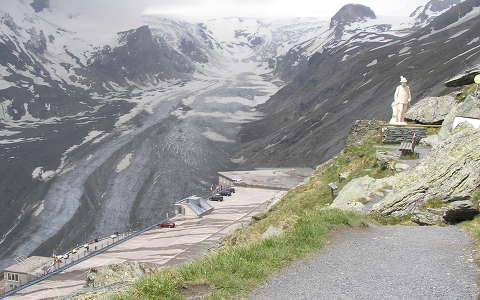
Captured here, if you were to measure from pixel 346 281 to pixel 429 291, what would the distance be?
1482mm

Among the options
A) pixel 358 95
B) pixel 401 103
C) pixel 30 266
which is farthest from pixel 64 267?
pixel 358 95

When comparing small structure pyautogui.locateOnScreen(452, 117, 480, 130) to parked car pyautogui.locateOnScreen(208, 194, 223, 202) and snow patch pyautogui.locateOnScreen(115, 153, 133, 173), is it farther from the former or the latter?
snow patch pyautogui.locateOnScreen(115, 153, 133, 173)

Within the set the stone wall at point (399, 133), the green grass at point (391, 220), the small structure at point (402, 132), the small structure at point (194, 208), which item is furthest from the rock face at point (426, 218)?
the small structure at point (194, 208)

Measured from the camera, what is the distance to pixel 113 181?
11050cm

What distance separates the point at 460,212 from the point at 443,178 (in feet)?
6.31

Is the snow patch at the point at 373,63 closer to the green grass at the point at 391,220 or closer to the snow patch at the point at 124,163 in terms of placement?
the snow patch at the point at 124,163

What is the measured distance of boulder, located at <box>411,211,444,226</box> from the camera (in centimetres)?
1336

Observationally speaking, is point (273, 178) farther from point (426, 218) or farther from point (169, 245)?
point (426, 218)

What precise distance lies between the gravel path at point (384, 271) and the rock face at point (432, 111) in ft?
53.4

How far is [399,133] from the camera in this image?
86.0 ft

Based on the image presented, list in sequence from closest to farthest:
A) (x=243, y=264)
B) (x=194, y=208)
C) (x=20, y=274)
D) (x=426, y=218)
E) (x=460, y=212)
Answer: (x=243, y=264), (x=460, y=212), (x=426, y=218), (x=20, y=274), (x=194, y=208)

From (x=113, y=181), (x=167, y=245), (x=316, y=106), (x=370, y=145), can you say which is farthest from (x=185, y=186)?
(x=370, y=145)

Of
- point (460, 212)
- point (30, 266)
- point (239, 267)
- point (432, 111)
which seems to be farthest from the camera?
point (30, 266)

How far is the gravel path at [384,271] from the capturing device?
8.15m
